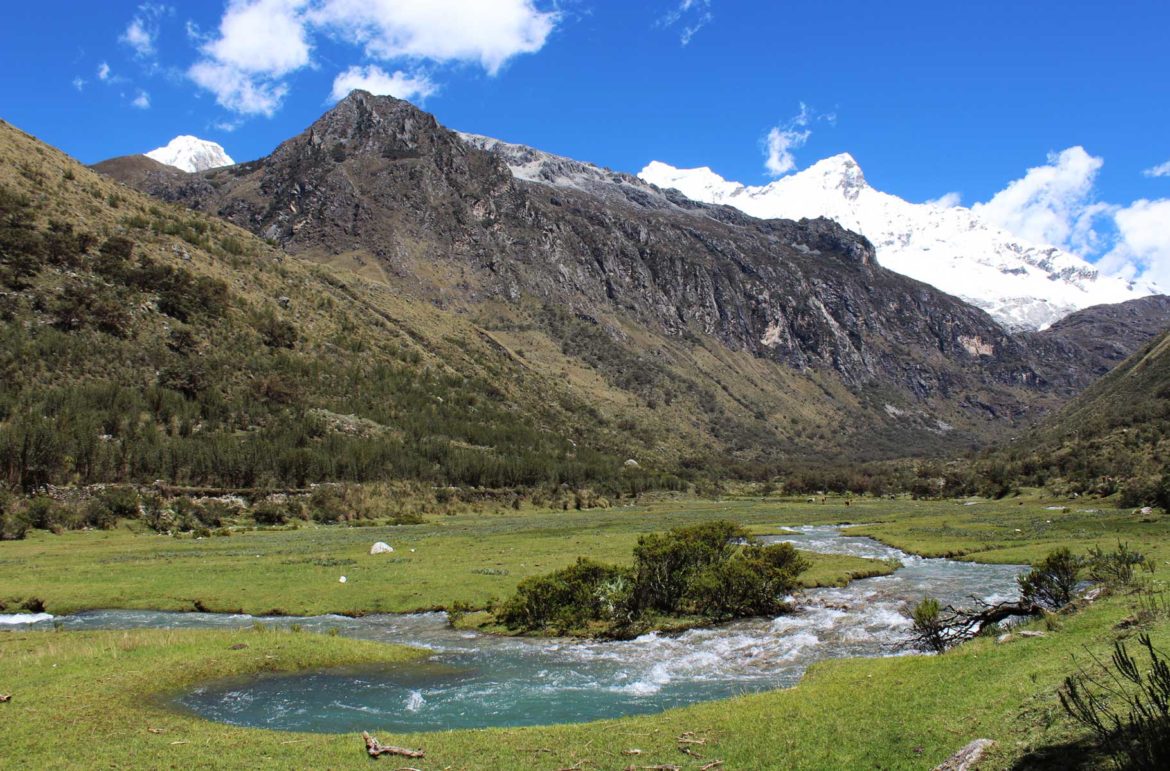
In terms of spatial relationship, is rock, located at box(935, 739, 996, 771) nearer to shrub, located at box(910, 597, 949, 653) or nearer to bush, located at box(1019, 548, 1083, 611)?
shrub, located at box(910, 597, 949, 653)

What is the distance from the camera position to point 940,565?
180ft

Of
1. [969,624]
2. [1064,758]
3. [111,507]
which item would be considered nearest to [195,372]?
[111,507]

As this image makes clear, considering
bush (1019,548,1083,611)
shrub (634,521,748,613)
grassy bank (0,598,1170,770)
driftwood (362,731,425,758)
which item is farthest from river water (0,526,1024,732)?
bush (1019,548,1083,611)

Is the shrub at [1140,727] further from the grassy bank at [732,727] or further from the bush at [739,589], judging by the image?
the bush at [739,589]

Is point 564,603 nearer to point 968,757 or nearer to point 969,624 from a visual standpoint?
point 969,624

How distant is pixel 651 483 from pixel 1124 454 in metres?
87.1

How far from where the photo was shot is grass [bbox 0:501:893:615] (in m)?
41.1

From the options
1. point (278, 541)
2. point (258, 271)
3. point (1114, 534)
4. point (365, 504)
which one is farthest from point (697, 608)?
point (258, 271)

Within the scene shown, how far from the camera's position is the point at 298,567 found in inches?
2003

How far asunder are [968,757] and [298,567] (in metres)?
46.7

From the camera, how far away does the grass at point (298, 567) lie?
135ft

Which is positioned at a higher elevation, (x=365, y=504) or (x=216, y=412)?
(x=216, y=412)

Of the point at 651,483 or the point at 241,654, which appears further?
the point at 651,483

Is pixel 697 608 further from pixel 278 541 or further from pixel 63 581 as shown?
pixel 278 541
